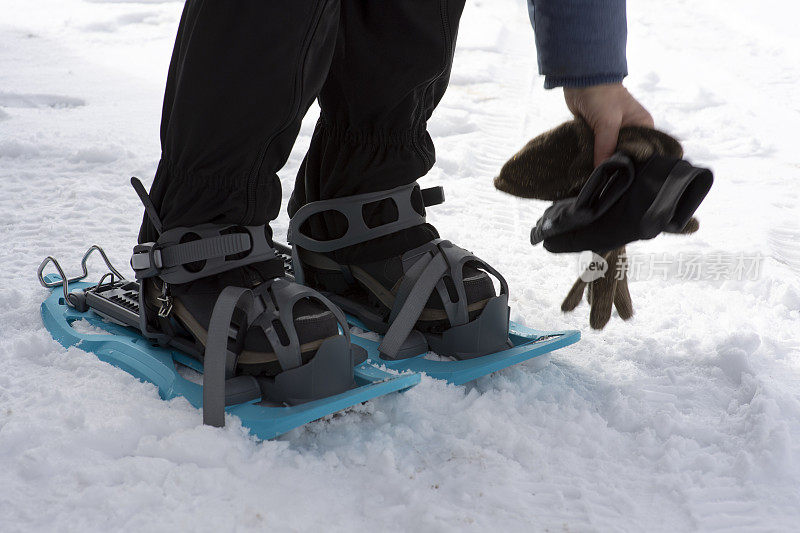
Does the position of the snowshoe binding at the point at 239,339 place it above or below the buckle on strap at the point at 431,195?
below

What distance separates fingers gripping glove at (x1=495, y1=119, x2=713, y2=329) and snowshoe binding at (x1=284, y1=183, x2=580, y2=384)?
0.62 ft

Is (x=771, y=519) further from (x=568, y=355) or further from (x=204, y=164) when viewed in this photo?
(x=204, y=164)

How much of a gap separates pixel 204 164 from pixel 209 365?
13.8 inches

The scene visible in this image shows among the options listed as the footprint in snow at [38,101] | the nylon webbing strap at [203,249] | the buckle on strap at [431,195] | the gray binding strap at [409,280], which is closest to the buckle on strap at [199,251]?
the nylon webbing strap at [203,249]

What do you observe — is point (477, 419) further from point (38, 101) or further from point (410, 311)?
point (38, 101)

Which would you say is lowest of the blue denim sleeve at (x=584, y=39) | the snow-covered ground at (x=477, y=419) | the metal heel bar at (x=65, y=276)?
the snow-covered ground at (x=477, y=419)

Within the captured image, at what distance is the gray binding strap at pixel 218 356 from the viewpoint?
1.17 m

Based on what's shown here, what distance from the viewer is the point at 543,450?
3.93 ft

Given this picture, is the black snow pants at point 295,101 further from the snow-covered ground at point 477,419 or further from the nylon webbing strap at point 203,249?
the snow-covered ground at point 477,419

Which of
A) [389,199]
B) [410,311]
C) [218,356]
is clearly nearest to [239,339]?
[218,356]

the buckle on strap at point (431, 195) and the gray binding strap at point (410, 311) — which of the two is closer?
the gray binding strap at point (410, 311)

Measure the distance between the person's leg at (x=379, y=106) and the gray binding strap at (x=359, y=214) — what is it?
0.02 metres

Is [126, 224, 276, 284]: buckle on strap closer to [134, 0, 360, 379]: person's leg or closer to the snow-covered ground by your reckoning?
[134, 0, 360, 379]: person's leg

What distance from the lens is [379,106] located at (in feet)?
4.80
